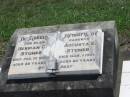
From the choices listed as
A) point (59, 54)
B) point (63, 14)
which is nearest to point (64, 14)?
point (63, 14)

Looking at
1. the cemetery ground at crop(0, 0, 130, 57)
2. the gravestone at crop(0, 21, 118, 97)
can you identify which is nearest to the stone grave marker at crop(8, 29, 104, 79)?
the gravestone at crop(0, 21, 118, 97)

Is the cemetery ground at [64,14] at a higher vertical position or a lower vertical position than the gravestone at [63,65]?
higher

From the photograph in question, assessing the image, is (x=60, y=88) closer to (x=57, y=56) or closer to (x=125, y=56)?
(x=57, y=56)

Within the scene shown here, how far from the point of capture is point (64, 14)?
24.1 ft

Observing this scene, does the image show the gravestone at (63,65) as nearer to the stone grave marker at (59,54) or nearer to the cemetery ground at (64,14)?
the stone grave marker at (59,54)

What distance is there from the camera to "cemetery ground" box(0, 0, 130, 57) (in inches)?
263

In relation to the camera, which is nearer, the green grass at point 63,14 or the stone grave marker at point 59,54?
the stone grave marker at point 59,54

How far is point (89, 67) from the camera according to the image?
4.38 meters

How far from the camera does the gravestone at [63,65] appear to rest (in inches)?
174

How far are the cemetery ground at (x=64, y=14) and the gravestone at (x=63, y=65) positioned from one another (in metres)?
1.44

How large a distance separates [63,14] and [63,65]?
297cm

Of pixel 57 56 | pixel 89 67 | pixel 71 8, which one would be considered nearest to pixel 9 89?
pixel 57 56

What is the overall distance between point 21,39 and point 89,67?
3.29ft

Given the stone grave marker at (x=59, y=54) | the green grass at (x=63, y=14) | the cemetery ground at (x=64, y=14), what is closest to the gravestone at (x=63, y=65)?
the stone grave marker at (x=59, y=54)
